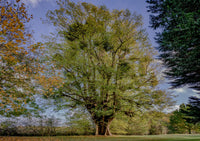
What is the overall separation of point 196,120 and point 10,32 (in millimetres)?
14567

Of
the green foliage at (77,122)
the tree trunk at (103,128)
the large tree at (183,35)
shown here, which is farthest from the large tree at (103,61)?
the large tree at (183,35)

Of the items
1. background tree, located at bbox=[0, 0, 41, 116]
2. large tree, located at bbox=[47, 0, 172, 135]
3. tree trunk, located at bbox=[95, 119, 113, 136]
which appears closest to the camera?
background tree, located at bbox=[0, 0, 41, 116]

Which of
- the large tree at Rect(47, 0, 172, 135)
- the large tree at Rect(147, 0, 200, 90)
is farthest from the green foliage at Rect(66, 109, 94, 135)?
the large tree at Rect(147, 0, 200, 90)

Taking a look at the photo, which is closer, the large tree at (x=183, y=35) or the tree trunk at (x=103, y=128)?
the large tree at (x=183, y=35)

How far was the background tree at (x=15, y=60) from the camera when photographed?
7988 mm

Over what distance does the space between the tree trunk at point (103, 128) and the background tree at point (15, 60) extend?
32.0 feet

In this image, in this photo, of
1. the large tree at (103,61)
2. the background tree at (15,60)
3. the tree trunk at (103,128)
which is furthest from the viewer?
the tree trunk at (103,128)

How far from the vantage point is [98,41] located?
1673 cm

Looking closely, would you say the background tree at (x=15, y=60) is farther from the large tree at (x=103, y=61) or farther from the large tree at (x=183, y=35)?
the large tree at (x=183, y=35)

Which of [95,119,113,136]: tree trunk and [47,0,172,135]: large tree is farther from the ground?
[47,0,172,135]: large tree

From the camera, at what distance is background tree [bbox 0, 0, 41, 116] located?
26.2 ft

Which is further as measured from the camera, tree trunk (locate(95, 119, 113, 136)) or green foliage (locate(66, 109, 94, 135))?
tree trunk (locate(95, 119, 113, 136))

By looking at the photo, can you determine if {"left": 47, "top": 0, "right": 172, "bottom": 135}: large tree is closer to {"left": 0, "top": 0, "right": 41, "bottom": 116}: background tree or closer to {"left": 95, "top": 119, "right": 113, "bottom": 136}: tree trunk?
{"left": 95, "top": 119, "right": 113, "bottom": 136}: tree trunk

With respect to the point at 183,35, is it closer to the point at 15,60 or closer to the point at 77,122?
the point at 15,60
